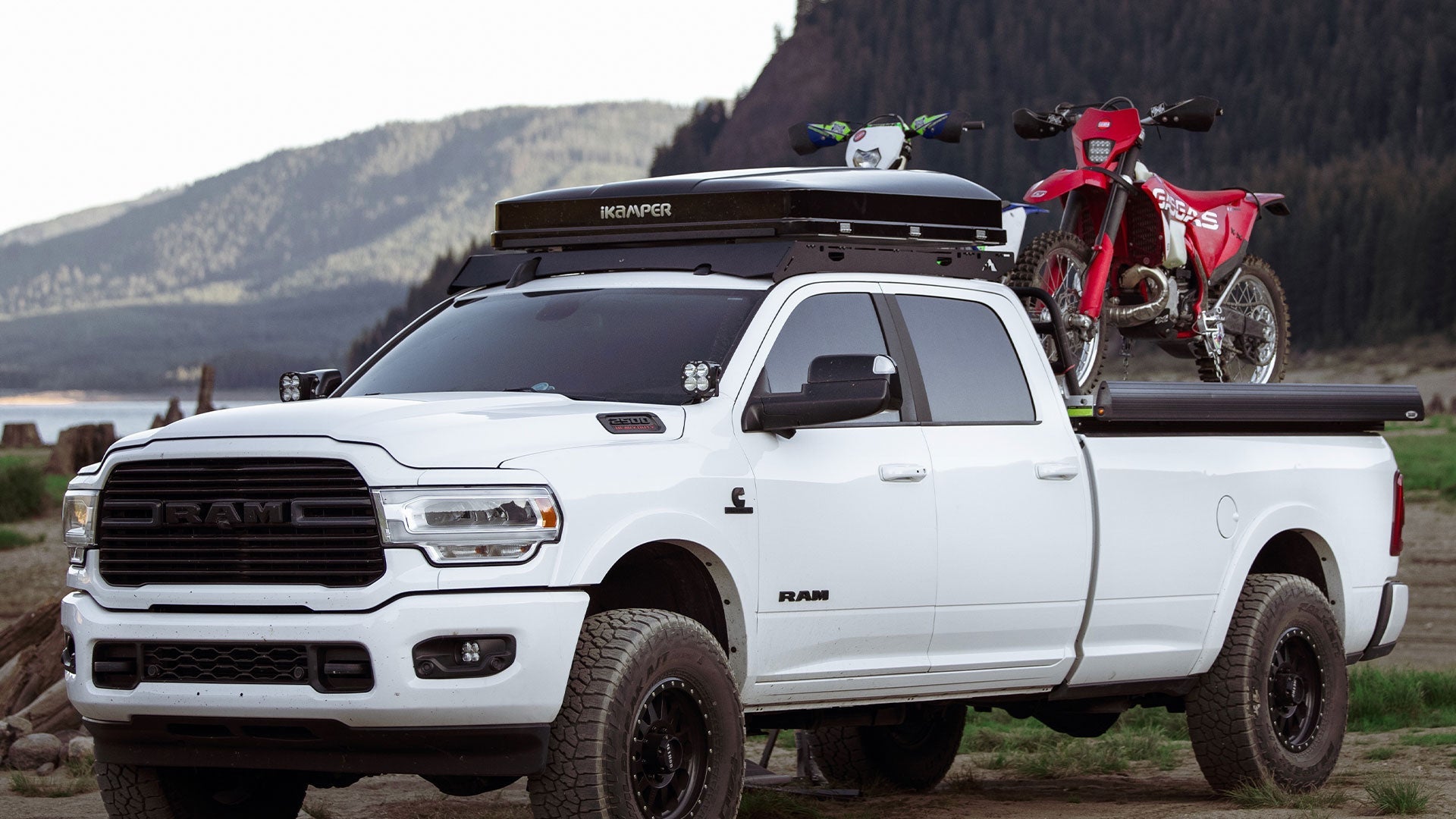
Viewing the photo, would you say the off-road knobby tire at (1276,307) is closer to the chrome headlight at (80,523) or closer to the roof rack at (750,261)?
the roof rack at (750,261)

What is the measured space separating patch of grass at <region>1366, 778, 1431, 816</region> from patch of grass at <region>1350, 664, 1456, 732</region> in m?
3.47

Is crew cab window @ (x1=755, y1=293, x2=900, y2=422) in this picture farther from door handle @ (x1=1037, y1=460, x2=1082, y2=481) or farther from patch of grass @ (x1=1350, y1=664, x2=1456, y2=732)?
patch of grass @ (x1=1350, y1=664, x2=1456, y2=732)

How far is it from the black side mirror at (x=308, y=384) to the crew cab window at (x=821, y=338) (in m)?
1.73

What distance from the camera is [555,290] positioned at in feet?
25.3

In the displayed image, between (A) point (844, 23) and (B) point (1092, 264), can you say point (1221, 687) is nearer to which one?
(B) point (1092, 264)

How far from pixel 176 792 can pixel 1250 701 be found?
14.8ft

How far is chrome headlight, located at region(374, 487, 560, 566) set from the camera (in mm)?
5836

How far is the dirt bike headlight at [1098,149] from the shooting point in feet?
34.0

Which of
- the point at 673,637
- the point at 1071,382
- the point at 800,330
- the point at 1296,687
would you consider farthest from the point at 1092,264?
the point at 673,637

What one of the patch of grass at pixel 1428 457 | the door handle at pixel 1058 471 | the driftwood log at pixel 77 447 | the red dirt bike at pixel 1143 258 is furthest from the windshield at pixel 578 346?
the driftwood log at pixel 77 447

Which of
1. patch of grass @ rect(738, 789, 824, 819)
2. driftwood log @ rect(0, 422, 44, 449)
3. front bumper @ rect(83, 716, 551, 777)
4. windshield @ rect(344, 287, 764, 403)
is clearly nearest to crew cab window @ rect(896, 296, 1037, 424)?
windshield @ rect(344, 287, 764, 403)

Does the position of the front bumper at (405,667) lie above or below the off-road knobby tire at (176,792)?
above

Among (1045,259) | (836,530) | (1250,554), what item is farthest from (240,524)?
(1045,259)

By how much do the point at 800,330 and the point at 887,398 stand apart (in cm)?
72
